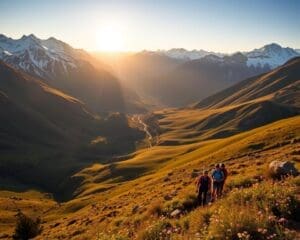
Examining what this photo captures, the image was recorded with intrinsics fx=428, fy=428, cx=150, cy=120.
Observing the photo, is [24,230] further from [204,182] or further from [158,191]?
[204,182]

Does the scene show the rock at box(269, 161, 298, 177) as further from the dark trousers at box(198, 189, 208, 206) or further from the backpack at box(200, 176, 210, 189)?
the dark trousers at box(198, 189, 208, 206)

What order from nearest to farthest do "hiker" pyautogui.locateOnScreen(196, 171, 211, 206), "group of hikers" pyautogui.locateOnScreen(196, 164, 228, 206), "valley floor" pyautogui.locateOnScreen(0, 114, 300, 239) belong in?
"group of hikers" pyautogui.locateOnScreen(196, 164, 228, 206), "hiker" pyautogui.locateOnScreen(196, 171, 211, 206), "valley floor" pyautogui.locateOnScreen(0, 114, 300, 239)

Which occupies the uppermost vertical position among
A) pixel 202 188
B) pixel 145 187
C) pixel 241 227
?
pixel 241 227

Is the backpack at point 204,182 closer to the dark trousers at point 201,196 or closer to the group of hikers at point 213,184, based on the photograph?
the group of hikers at point 213,184

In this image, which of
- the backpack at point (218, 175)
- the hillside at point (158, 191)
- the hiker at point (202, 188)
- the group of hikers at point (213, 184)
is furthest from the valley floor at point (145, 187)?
the hiker at point (202, 188)

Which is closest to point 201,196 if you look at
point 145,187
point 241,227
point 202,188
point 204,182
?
point 202,188

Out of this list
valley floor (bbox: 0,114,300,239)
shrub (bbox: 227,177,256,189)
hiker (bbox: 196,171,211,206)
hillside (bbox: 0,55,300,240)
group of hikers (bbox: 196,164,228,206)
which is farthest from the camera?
valley floor (bbox: 0,114,300,239)

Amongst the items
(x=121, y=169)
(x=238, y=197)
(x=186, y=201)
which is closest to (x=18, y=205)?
(x=121, y=169)

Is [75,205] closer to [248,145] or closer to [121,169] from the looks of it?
[248,145]

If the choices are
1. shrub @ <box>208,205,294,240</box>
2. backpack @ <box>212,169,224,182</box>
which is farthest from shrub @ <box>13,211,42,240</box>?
shrub @ <box>208,205,294,240</box>

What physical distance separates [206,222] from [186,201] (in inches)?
433

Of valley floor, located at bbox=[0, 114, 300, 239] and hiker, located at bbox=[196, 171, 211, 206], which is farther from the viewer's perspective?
valley floor, located at bbox=[0, 114, 300, 239]

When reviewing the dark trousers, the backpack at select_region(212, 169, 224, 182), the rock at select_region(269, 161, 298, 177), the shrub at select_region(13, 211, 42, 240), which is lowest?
the shrub at select_region(13, 211, 42, 240)

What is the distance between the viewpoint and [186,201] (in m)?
27.3
